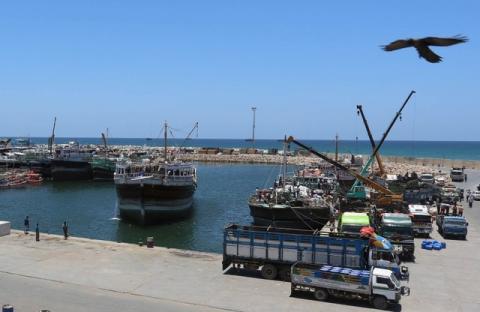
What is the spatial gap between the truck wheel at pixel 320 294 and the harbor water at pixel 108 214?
53.4ft

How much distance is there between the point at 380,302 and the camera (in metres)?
20.1

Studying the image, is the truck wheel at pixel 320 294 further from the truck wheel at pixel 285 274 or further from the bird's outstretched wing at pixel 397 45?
the bird's outstretched wing at pixel 397 45

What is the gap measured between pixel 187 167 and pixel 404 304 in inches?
1445

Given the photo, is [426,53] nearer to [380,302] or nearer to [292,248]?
[380,302]

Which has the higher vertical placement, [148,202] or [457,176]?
[457,176]

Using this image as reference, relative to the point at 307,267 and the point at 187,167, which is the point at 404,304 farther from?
the point at 187,167

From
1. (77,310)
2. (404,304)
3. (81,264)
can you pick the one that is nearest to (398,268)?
(404,304)

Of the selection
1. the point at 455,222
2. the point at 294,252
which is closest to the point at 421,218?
the point at 455,222

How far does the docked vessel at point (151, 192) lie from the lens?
4881 centimetres

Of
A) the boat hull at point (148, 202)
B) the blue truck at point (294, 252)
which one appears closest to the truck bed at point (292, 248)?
the blue truck at point (294, 252)

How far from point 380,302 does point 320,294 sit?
2.33 meters

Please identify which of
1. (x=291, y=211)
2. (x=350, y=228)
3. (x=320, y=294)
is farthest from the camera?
(x=291, y=211)

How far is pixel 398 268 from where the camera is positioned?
2289 cm

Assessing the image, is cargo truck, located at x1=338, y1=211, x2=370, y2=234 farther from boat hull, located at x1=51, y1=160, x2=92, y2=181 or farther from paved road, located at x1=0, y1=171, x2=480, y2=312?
boat hull, located at x1=51, y1=160, x2=92, y2=181
